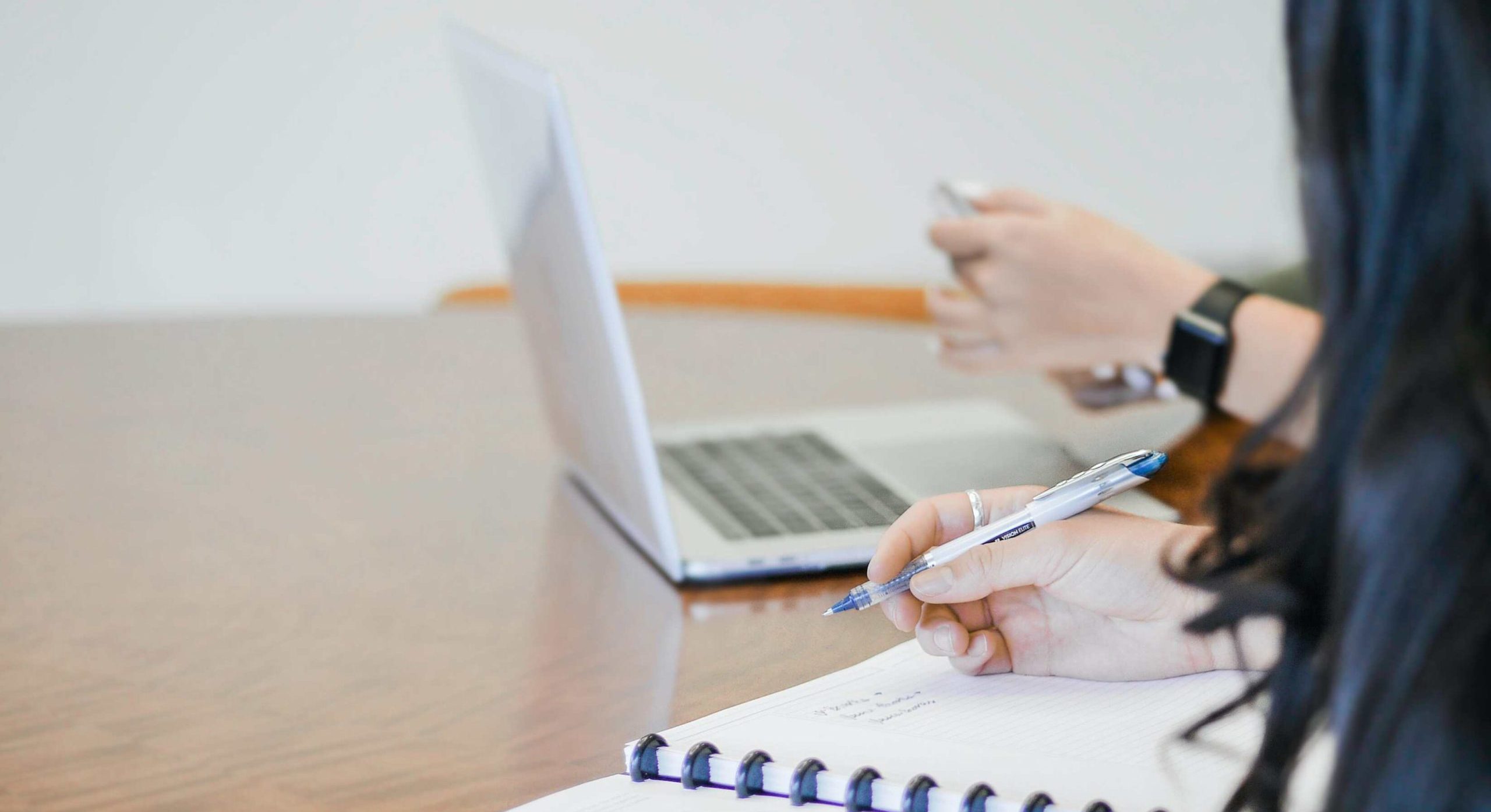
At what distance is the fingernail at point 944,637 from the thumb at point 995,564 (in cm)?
1

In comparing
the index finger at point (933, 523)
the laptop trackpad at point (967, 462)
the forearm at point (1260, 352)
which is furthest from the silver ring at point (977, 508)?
the forearm at point (1260, 352)

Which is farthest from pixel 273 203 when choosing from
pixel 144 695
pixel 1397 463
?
pixel 1397 463

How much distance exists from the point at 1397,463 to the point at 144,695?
522 millimetres

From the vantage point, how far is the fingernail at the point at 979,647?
2.11 feet

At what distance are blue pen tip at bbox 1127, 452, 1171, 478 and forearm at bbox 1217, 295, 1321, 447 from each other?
406mm

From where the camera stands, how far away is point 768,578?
2.70 ft

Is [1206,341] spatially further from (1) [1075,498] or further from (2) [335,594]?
(2) [335,594]

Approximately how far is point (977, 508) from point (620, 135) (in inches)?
85.6

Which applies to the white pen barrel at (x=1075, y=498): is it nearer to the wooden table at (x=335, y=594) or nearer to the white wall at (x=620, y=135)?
the wooden table at (x=335, y=594)

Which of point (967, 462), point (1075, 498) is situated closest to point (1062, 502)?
point (1075, 498)

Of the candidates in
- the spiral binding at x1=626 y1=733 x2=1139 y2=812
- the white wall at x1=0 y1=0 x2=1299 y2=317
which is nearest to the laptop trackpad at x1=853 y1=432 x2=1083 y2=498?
the spiral binding at x1=626 y1=733 x2=1139 y2=812

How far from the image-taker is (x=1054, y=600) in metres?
0.66

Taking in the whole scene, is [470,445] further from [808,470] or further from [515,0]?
[515,0]

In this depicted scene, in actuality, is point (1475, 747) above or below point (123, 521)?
below
